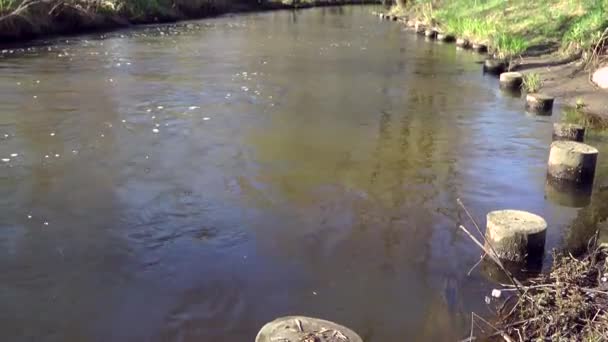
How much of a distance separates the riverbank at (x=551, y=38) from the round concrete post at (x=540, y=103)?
779mm

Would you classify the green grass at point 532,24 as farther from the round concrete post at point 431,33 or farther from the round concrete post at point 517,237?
the round concrete post at point 517,237

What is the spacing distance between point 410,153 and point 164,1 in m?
26.0

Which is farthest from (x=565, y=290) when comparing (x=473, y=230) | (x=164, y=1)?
(x=164, y=1)

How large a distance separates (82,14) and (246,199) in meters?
20.2

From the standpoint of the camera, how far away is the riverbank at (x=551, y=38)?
46.7ft

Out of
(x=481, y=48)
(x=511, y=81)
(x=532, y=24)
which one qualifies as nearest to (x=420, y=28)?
(x=481, y=48)

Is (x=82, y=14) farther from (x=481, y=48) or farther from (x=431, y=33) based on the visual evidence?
(x=481, y=48)

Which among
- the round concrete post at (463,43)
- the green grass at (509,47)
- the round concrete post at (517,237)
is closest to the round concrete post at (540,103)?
the green grass at (509,47)

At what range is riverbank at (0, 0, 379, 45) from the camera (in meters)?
21.1

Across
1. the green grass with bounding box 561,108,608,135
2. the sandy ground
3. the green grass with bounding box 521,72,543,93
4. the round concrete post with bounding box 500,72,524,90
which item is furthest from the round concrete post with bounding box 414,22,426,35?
the green grass with bounding box 561,108,608,135

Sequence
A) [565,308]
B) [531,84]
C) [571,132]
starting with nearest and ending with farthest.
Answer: [565,308], [571,132], [531,84]

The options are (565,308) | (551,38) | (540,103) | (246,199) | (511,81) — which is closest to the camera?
(565,308)

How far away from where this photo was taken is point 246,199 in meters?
7.53

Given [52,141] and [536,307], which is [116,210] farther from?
[536,307]
